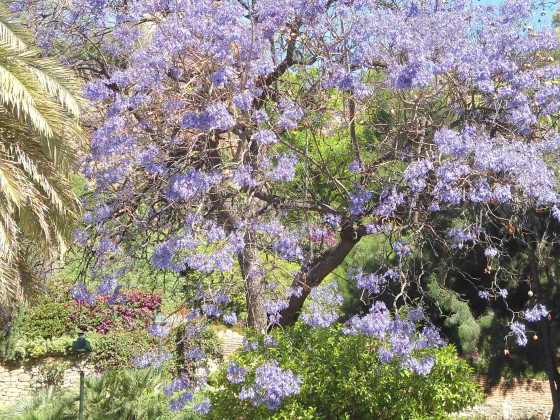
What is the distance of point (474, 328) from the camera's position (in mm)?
13344

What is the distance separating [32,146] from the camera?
363 inches

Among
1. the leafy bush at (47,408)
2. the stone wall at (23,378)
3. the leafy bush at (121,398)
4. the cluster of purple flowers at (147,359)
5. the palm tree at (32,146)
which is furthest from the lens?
the stone wall at (23,378)

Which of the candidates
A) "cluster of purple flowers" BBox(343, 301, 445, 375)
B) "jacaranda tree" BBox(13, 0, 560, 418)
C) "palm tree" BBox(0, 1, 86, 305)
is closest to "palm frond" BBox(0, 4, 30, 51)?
"palm tree" BBox(0, 1, 86, 305)

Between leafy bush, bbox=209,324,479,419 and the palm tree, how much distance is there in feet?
10.1

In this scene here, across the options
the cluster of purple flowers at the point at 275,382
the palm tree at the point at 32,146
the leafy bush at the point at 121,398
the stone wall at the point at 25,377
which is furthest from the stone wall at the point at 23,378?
the cluster of purple flowers at the point at 275,382

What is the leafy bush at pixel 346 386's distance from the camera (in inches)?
330

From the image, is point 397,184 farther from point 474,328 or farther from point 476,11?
point 474,328

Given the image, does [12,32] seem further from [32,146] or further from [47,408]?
[47,408]

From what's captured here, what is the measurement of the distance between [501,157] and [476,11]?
7.80ft

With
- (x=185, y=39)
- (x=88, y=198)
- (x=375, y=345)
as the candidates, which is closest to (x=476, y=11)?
(x=185, y=39)

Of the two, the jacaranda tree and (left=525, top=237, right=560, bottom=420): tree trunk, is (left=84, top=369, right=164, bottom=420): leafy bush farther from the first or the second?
(left=525, top=237, right=560, bottom=420): tree trunk

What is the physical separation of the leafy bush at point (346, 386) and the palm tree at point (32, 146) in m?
3.09

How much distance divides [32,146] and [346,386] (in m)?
5.07

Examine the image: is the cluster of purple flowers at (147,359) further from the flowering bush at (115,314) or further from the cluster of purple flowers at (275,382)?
the flowering bush at (115,314)
